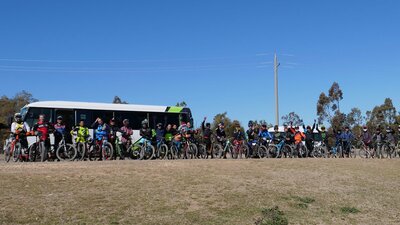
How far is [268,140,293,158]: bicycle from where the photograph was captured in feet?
67.4

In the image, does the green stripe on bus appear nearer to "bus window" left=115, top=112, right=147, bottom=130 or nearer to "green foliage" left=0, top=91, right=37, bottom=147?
"bus window" left=115, top=112, right=147, bottom=130

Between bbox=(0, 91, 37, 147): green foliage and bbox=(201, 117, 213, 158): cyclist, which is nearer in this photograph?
bbox=(201, 117, 213, 158): cyclist

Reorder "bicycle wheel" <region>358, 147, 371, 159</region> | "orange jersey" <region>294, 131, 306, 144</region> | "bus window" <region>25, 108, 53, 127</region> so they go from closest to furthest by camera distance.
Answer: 1. "bus window" <region>25, 108, 53, 127</region>
2. "orange jersey" <region>294, 131, 306, 144</region>
3. "bicycle wheel" <region>358, 147, 371, 159</region>

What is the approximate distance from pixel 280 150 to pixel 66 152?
960cm

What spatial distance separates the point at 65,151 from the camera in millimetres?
16328

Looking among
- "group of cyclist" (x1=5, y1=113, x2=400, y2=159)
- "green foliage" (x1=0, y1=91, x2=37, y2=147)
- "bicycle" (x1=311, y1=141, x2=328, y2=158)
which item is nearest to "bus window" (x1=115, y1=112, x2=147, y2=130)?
"group of cyclist" (x1=5, y1=113, x2=400, y2=159)

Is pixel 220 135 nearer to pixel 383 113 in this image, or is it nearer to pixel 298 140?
pixel 298 140

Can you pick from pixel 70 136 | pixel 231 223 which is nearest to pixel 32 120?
pixel 70 136

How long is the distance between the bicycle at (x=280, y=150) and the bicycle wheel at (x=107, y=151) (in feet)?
24.2

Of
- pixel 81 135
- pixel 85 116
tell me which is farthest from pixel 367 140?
pixel 85 116

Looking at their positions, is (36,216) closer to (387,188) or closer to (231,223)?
(231,223)

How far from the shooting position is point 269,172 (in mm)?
13617

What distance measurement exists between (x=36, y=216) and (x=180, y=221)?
251 centimetres

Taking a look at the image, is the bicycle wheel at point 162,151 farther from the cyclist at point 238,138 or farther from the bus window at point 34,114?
the bus window at point 34,114
